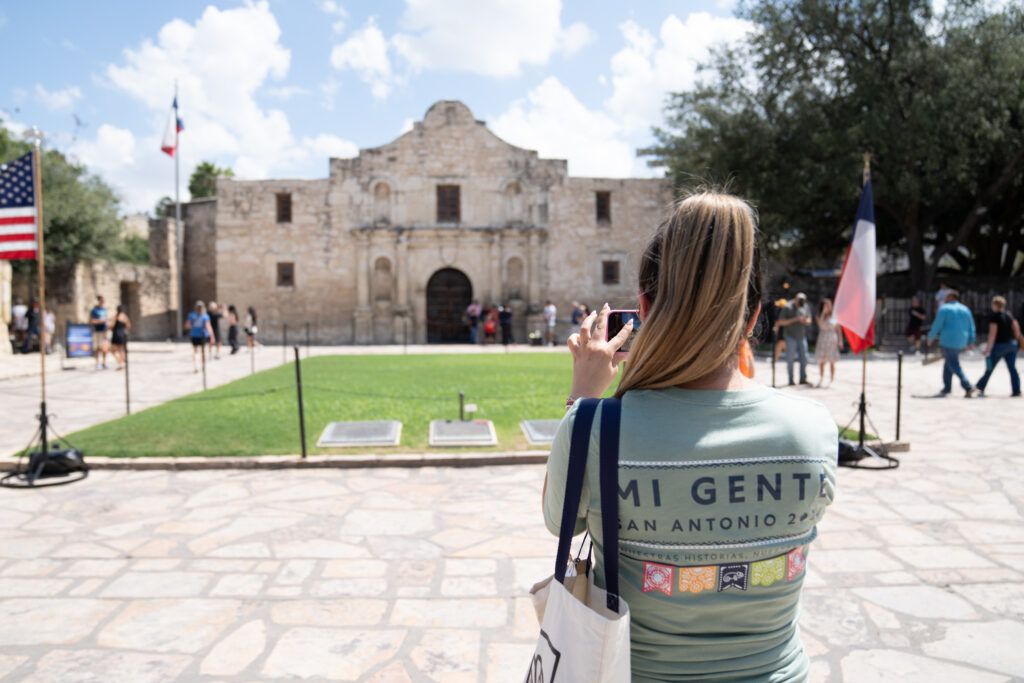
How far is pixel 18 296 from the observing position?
25125mm

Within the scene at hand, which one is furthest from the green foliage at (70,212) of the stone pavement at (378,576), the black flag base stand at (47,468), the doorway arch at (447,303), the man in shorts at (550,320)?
the stone pavement at (378,576)

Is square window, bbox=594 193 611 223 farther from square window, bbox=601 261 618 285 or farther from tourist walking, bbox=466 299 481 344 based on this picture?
tourist walking, bbox=466 299 481 344

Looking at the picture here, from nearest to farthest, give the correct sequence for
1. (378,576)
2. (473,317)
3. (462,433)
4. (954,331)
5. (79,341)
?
(378,576) < (462,433) < (954,331) < (79,341) < (473,317)

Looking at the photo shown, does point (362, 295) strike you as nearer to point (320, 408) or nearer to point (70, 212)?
point (70, 212)

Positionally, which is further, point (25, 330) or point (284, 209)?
point (284, 209)

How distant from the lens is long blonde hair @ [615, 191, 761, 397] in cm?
135

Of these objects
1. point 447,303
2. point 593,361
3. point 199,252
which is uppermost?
point 199,252

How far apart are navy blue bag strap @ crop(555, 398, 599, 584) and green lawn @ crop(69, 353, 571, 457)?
6153 millimetres

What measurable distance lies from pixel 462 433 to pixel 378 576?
3.80 metres

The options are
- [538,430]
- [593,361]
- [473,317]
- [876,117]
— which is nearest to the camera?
[593,361]

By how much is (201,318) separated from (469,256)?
15622mm

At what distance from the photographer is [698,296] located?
1.35 metres

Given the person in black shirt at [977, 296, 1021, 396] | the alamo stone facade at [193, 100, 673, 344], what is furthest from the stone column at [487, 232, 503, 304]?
the person in black shirt at [977, 296, 1021, 396]

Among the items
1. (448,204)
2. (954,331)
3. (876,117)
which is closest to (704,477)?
(954,331)
